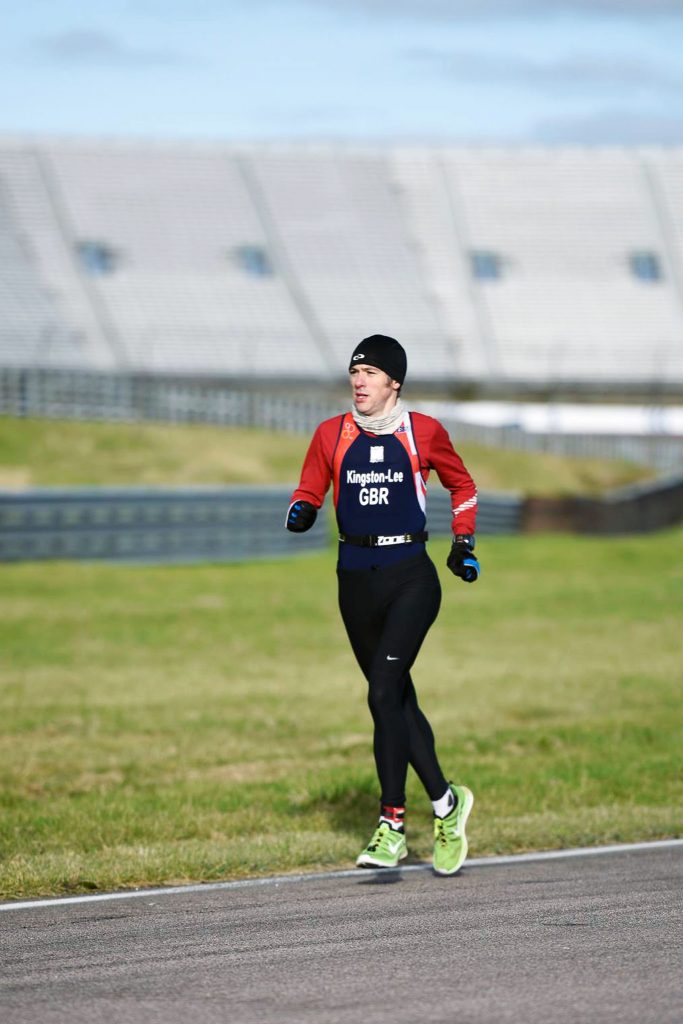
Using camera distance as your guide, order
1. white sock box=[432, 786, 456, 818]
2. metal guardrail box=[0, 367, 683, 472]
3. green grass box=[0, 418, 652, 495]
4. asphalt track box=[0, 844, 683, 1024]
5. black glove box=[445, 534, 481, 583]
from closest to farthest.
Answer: asphalt track box=[0, 844, 683, 1024] < black glove box=[445, 534, 481, 583] < white sock box=[432, 786, 456, 818] < green grass box=[0, 418, 652, 495] < metal guardrail box=[0, 367, 683, 472]

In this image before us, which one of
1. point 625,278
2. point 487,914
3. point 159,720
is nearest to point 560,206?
point 625,278

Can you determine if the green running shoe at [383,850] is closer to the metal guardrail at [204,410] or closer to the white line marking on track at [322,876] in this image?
the white line marking on track at [322,876]

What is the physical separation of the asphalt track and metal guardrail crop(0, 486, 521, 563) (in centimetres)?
1499

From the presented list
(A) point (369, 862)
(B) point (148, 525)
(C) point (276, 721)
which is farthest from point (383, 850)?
(B) point (148, 525)

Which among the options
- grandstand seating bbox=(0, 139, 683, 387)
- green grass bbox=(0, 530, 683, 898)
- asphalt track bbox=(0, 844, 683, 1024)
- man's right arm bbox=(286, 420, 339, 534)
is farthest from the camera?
grandstand seating bbox=(0, 139, 683, 387)

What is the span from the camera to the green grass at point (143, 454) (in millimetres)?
31016

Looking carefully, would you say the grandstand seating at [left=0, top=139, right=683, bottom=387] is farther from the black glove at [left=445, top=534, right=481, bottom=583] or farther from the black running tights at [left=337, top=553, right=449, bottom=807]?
the black glove at [left=445, top=534, right=481, bottom=583]

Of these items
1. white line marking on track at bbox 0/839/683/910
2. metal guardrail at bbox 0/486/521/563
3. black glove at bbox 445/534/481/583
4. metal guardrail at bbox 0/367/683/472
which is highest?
metal guardrail at bbox 0/367/683/472

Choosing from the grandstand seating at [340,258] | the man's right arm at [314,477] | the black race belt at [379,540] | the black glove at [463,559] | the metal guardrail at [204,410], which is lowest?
the black glove at [463,559]

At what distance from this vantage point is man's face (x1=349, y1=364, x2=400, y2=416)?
7.04 metres

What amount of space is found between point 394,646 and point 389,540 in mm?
432

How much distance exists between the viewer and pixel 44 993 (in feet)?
17.0

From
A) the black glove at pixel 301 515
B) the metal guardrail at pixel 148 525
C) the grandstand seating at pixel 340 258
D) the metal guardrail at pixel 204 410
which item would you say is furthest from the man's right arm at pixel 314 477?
the grandstand seating at pixel 340 258

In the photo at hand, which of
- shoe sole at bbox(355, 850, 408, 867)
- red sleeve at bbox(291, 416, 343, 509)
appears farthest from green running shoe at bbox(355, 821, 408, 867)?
red sleeve at bbox(291, 416, 343, 509)
